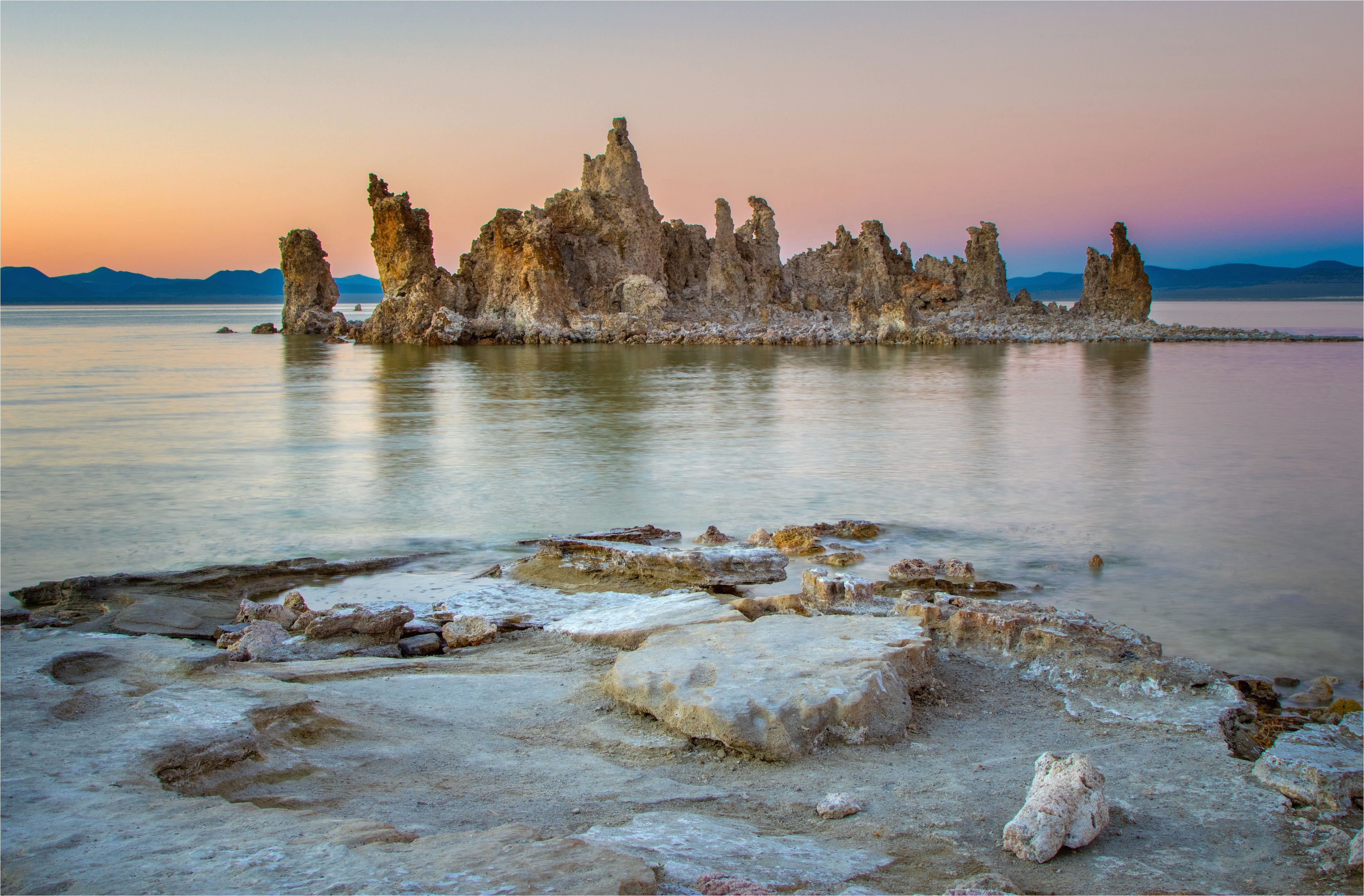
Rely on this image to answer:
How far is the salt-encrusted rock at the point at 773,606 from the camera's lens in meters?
5.26

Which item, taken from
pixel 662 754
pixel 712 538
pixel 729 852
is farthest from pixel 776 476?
pixel 729 852

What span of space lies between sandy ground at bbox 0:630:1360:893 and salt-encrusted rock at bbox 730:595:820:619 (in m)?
1.22

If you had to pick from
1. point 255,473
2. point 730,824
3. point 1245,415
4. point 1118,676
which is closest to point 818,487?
point 1118,676

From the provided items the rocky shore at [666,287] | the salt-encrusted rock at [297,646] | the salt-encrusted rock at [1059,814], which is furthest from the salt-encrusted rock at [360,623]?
the rocky shore at [666,287]

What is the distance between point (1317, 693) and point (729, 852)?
3778 millimetres

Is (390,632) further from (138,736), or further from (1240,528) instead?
(1240,528)

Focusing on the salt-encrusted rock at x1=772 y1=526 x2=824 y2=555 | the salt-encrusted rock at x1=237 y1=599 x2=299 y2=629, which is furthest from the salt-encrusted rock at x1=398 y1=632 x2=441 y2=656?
the salt-encrusted rock at x1=772 y1=526 x2=824 y2=555

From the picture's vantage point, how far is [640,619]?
5.09 m

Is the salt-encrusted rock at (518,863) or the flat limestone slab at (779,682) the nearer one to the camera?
the salt-encrusted rock at (518,863)

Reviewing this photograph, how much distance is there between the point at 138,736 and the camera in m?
3.10

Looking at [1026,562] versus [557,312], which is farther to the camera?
[557,312]

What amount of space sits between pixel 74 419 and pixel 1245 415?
71.9 ft

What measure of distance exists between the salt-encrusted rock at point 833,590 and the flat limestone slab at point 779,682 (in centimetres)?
107

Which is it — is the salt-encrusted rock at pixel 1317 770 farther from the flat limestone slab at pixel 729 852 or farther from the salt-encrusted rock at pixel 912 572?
the salt-encrusted rock at pixel 912 572
